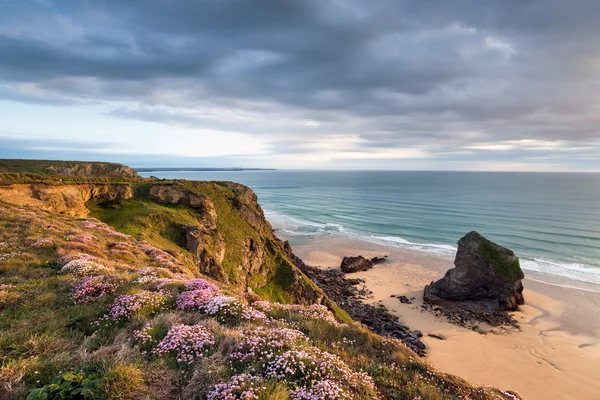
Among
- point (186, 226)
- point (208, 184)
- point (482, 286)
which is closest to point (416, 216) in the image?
point (482, 286)

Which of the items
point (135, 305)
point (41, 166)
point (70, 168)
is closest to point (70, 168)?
point (70, 168)

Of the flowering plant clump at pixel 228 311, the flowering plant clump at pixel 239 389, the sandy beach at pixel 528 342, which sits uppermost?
the flowering plant clump at pixel 239 389

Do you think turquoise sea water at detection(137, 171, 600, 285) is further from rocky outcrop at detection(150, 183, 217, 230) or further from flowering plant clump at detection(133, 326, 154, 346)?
flowering plant clump at detection(133, 326, 154, 346)

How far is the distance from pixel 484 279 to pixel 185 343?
4423cm

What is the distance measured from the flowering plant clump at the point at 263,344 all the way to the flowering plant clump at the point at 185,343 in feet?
2.67

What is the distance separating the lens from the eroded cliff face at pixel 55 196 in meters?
25.5

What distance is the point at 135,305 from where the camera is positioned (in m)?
9.25

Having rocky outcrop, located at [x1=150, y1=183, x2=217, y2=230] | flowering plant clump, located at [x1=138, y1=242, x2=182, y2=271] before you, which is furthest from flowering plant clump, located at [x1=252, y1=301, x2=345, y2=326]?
rocky outcrop, located at [x1=150, y1=183, x2=217, y2=230]

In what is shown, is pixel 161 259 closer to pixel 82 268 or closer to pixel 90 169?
pixel 82 268

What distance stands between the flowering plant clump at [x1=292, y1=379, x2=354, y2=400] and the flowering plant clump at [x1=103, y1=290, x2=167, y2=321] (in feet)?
19.2

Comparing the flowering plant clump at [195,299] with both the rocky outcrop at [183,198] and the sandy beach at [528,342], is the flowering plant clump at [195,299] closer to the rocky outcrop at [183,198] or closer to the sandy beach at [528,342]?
the sandy beach at [528,342]

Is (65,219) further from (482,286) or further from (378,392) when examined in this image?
(482,286)

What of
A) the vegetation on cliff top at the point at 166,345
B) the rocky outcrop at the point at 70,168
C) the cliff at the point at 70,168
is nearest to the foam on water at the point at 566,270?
the vegetation on cliff top at the point at 166,345

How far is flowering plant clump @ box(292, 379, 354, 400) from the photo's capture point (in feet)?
19.6
